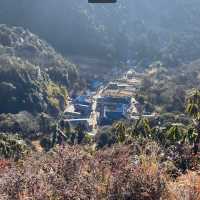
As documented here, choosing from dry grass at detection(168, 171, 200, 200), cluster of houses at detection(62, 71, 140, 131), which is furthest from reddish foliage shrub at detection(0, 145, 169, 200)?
cluster of houses at detection(62, 71, 140, 131)

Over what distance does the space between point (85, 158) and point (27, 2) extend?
112537 mm

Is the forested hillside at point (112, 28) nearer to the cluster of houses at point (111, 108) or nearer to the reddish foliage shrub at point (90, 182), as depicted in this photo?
the cluster of houses at point (111, 108)

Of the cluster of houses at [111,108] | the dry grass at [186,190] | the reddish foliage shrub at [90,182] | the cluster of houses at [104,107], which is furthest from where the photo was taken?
the cluster of houses at [111,108]

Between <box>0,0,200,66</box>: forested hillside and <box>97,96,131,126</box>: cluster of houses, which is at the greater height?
<box>0,0,200,66</box>: forested hillside

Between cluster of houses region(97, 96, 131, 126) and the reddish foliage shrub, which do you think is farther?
cluster of houses region(97, 96, 131, 126)

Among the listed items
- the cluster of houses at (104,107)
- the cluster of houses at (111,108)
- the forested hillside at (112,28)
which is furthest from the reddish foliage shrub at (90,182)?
the forested hillside at (112,28)

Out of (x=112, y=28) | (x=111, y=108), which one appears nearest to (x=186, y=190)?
(x=111, y=108)

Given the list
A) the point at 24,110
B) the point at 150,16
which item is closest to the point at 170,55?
the point at 150,16

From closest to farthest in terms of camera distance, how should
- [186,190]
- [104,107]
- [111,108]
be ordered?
[186,190]
[111,108]
[104,107]

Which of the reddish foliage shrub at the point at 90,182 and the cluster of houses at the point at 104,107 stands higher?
the reddish foliage shrub at the point at 90,182

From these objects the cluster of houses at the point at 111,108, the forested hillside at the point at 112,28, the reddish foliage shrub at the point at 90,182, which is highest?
the forested hillside at the point at 112,28

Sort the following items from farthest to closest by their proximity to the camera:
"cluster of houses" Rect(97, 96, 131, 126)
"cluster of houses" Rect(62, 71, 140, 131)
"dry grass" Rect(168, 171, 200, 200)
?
1. "cluster of houses" Rect(97, 96, 131, 126)
2. "cluster of houses" Rect(62, 71, 140, 131)
3. "dry grass" Rect(168, 171, 200, 200)

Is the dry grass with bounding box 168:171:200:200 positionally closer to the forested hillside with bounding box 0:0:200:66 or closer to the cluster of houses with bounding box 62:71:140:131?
the cluster of houses with bounding box 62:71:140:131

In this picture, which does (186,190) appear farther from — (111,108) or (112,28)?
(112,28)
